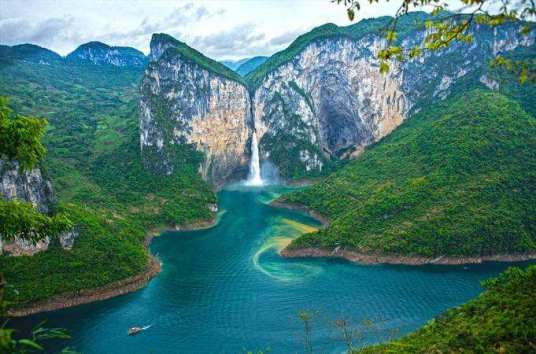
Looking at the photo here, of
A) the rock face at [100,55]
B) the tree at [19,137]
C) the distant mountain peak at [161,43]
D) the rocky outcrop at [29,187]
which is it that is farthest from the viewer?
the rock face at [100,55]

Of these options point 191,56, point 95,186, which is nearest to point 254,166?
point 191,56

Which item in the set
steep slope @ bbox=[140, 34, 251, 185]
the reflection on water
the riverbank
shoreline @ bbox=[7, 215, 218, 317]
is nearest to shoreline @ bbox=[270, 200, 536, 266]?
the riverbank

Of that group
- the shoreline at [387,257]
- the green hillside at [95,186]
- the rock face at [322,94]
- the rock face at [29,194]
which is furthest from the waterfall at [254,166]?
the rock face at [29,194]

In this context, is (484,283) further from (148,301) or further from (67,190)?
(67,190)

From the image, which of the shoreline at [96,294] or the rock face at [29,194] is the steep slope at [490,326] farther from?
the rock face at [29,194]

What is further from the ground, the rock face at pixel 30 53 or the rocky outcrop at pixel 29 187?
the rock face at pixel 30 53

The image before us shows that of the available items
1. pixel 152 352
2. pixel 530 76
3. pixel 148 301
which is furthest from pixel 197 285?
pixel 530 76

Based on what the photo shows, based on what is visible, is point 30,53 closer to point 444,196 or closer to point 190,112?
point 190,112
